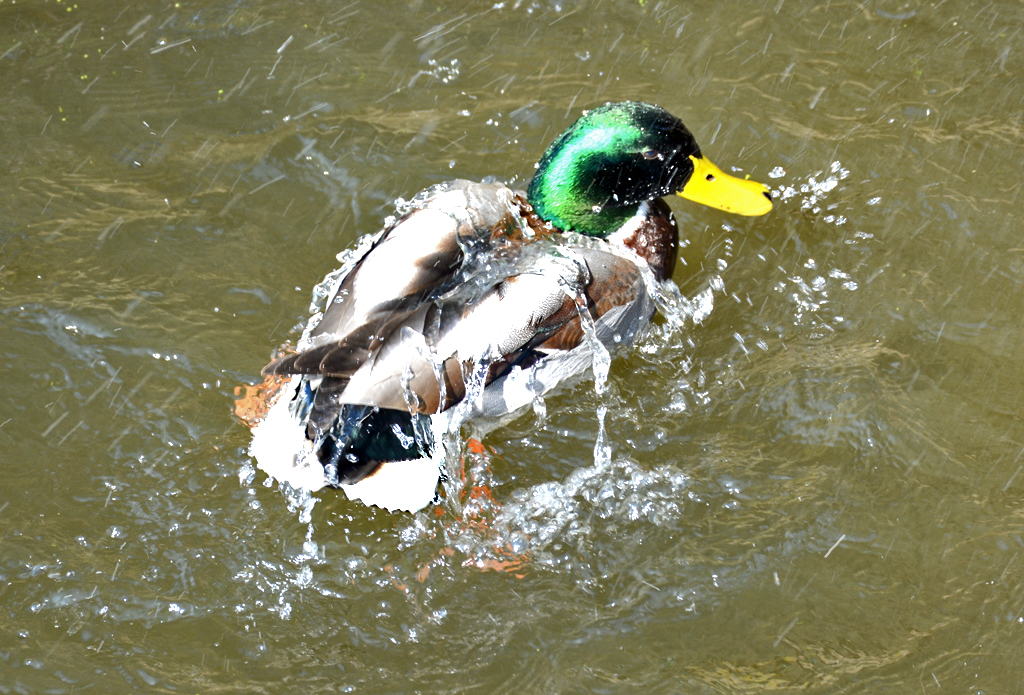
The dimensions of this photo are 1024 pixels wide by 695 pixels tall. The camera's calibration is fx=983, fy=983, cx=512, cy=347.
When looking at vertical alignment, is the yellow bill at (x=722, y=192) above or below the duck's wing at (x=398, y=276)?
below

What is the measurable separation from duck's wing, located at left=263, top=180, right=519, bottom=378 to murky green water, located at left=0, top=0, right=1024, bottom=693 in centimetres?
59

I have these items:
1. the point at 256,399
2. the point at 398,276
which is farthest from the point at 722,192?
the point at 256,399

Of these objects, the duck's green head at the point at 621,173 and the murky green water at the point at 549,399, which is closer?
the murky green water at the point at 549,399

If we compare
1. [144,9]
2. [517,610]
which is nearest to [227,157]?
[144,9]

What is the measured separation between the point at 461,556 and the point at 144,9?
3.48 m

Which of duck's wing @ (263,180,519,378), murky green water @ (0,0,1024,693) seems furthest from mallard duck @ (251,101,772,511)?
murky green water @ (0,0,1024,693)

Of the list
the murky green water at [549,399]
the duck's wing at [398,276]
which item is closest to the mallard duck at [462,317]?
the duck's wing at [398,276]

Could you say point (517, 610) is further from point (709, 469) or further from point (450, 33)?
point (450, 33)

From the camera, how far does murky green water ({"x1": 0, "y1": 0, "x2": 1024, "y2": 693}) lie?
2887mm

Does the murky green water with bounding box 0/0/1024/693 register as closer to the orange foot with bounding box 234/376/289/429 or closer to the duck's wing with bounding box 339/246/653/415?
the orange foot with bounding box 234/376/289/429

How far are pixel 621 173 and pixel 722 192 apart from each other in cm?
42

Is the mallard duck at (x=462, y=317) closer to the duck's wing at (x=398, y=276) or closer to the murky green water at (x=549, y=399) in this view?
the duck's wing at (x=398, y=276)

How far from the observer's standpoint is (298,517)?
124 inches

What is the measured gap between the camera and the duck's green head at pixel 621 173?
3531 mm
